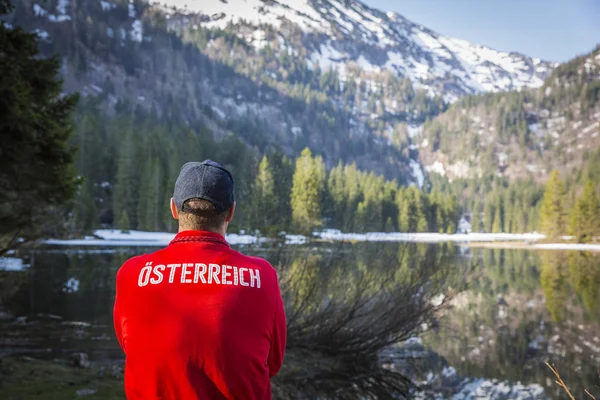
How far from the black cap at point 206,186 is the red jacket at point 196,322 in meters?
0.19

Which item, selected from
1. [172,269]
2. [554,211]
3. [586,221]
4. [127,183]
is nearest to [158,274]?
[172,269]

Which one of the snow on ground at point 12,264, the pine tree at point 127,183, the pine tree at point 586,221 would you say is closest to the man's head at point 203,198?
the snow on ground at point 12,264

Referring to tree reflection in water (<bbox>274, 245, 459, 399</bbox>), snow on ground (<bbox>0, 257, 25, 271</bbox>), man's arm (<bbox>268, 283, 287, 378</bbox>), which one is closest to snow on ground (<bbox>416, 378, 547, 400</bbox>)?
tree reflection in water (<bbox>274, 245, 459, 399</bbox>)

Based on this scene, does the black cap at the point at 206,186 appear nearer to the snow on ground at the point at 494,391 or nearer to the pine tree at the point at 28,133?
the pine tree at the point at 28,133

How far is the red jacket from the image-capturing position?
218cm

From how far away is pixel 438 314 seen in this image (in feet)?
42.4

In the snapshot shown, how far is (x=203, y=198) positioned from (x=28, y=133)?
6.74 m

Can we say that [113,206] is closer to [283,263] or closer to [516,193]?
[283,263]

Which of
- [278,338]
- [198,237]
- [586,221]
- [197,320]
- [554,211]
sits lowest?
[278,338]

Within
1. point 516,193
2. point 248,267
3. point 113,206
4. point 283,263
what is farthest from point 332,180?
point 248,267

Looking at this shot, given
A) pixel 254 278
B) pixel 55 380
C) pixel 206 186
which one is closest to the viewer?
pixel 254 278

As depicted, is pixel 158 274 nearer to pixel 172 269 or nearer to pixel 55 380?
pixel 172 269

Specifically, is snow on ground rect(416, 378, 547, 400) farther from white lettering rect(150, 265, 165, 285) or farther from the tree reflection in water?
white lettering rect(150, 265, 165, 285)

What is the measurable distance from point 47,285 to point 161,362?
21.8 meters
